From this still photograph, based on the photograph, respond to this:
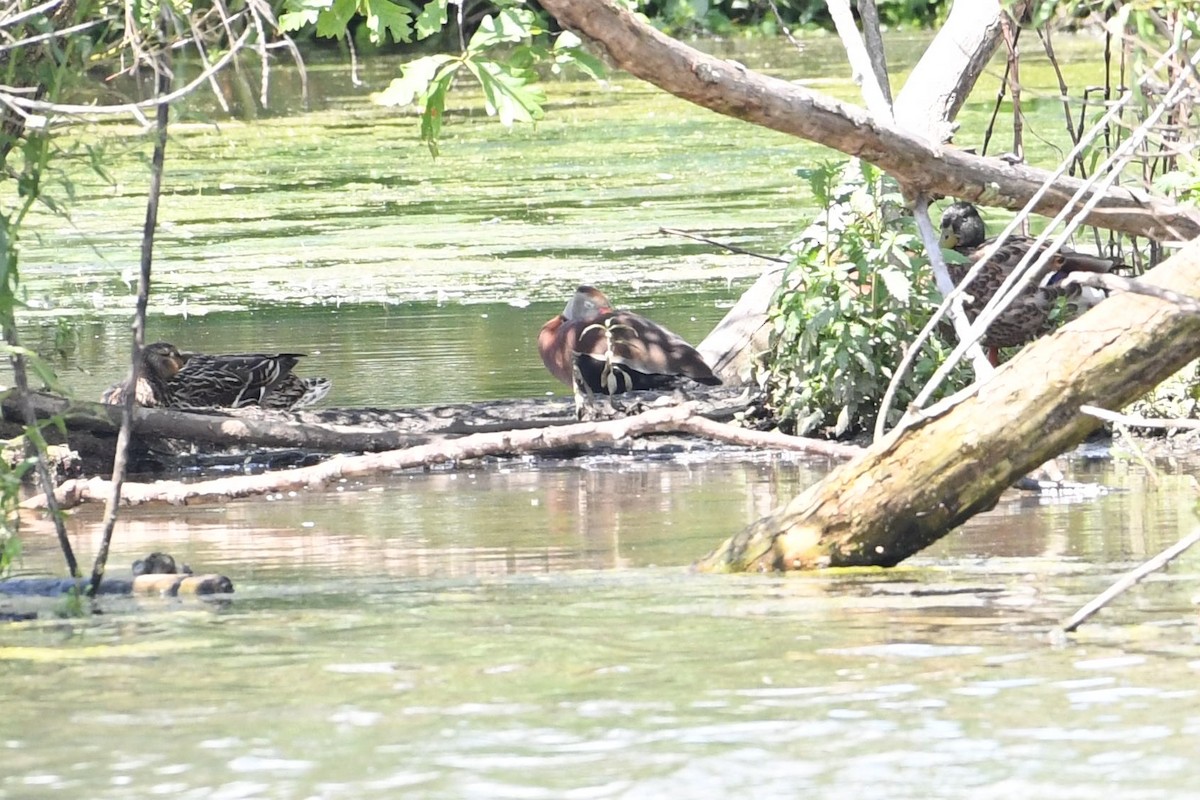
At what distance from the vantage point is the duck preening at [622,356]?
9398mm

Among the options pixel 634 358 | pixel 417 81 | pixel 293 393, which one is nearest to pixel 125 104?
pixel 417 81

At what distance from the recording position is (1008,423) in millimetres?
4992

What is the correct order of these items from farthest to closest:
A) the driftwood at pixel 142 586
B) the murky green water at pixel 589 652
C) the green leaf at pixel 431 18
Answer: the green leaf at pixel 431 18
the driftwood at pixel 142 586
the murky green water at pixel 589 652

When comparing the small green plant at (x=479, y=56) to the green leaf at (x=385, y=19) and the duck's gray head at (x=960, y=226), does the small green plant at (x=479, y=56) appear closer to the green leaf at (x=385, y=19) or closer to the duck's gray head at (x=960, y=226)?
the green leaf at (x=385, y=19)

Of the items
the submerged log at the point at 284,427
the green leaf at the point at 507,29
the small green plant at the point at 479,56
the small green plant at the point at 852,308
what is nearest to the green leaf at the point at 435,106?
the small green plant at the point at 479,56

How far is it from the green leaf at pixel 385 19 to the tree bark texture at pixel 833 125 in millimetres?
518

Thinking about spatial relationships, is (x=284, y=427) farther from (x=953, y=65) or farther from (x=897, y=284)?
(x=953, y=65)

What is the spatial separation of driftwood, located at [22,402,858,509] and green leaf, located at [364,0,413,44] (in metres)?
1.16

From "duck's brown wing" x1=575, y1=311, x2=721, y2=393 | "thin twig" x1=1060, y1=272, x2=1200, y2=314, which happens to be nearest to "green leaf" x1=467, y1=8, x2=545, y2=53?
"thin twig" x1=1060, y1=272, x2=1200, y2=314

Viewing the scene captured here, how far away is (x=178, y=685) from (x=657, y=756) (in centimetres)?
110

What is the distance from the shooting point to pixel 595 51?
18.7 ft

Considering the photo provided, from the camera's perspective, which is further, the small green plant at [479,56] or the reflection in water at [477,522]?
the reflection in water at [477,522]

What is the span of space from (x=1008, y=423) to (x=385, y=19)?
2.11m

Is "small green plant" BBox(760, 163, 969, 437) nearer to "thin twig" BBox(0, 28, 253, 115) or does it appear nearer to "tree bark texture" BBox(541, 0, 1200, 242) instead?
"tree bark texture" BBox(541, 0, 1200, 242)
